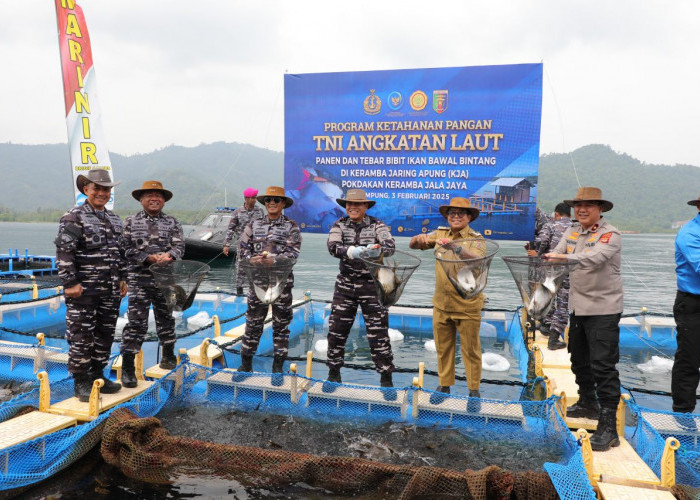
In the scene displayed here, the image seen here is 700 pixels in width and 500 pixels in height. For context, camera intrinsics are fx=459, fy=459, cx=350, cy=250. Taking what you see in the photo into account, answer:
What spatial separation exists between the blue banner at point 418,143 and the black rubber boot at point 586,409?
9.70ft

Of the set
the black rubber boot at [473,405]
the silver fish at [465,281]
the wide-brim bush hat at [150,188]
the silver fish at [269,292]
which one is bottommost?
the black rubber boot at [473,405]

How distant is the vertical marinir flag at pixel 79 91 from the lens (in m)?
6.89

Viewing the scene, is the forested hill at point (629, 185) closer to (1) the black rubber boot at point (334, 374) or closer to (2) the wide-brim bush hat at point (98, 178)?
(1) the black rubber boot at point (334, 374)

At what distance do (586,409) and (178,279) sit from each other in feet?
11.1

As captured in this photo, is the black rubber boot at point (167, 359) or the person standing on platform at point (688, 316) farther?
the black rubber boot at point (167, 359)

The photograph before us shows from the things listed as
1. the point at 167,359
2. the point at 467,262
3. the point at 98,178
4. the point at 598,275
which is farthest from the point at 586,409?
the point at 98,178

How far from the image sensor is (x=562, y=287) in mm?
5715

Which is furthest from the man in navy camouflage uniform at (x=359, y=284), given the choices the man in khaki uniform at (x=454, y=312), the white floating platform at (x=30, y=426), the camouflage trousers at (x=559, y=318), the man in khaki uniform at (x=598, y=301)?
the camouflage trousers at (x=559, y=318)

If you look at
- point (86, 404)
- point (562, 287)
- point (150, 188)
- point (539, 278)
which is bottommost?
point (86, 404)

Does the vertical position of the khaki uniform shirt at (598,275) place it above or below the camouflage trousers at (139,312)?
above

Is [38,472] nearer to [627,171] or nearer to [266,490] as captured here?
[266,490]

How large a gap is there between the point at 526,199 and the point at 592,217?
2955mm

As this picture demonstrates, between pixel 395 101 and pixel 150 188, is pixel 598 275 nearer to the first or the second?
pixel 150 188

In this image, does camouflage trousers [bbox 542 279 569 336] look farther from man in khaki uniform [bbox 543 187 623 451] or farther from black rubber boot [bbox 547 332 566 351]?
man in khaki uniform [bbox 543 187 623 451]
